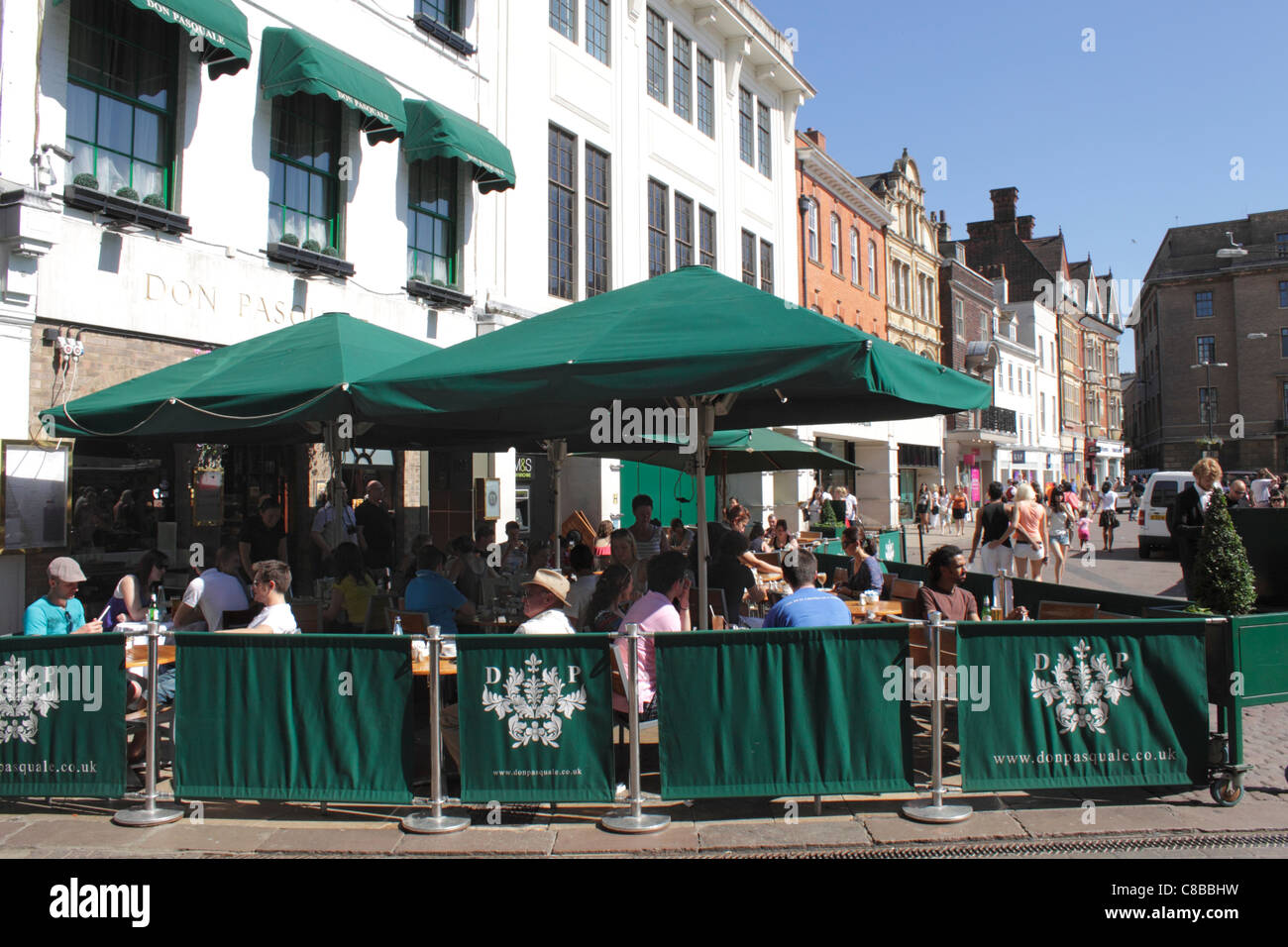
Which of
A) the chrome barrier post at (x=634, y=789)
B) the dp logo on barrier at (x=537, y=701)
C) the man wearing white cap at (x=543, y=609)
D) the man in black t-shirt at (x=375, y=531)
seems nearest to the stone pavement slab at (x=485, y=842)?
the chrome barrier post at (x=634, y=789)

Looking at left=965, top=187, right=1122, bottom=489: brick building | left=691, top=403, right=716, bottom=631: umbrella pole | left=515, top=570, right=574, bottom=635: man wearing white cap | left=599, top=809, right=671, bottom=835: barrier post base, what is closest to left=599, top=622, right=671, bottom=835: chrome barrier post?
left=599, top=809, right=671, bottom=835: barrier post base

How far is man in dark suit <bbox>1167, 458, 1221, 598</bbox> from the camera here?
1048 cm

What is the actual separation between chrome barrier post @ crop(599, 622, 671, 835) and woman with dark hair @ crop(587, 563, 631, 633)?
1096 millimetres

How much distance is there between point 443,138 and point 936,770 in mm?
11415

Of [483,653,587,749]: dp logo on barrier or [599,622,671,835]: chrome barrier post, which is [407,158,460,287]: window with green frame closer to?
[483,653,587,749]: dp logo on barrier

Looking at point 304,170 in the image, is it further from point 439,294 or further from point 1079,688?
point 1079,688

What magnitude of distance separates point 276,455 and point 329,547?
258 centimetres

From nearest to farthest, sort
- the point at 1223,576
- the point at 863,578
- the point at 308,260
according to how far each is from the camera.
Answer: the point at 1223,576 < the point at 863,578 < the point at 308,260

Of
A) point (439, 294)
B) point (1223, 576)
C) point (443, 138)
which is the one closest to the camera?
point (1223, 576)

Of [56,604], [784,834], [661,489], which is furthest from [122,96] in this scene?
[661,489]

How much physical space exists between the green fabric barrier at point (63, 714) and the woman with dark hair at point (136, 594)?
1720mm

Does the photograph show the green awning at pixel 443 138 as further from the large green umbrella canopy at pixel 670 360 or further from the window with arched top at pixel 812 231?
the window with arched top at pixel 812 231

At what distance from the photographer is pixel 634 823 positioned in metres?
4.96

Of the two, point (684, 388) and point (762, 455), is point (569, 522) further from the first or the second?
point (684, 388)
